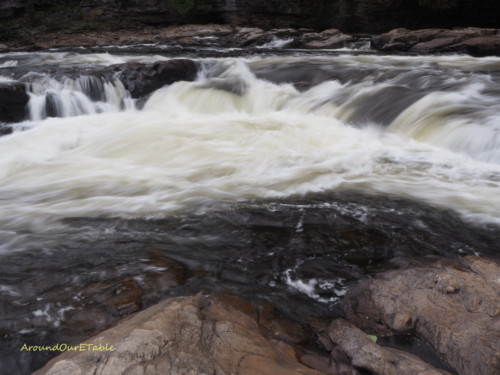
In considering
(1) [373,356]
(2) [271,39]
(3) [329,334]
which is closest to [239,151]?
(3) [329,334]

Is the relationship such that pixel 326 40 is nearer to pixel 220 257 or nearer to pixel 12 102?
A: pixel 12 102

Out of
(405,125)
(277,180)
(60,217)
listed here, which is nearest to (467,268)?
(277,180)

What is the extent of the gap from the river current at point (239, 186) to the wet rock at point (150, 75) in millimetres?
252

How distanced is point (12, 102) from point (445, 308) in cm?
918

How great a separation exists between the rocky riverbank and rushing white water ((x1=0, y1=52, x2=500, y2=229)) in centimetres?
199

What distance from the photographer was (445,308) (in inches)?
109

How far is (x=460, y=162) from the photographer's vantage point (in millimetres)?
6270

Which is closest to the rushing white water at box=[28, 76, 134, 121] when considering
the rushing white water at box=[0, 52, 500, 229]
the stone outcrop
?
the rushing white water at box=[0, 52, 500, 229]

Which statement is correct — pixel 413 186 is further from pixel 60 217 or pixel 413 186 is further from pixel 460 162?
pixel 60 217

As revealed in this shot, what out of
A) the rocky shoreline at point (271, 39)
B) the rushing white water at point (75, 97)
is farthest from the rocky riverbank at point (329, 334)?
the rocky shoreline at point (271, 39)

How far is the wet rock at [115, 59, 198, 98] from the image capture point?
33.3ft

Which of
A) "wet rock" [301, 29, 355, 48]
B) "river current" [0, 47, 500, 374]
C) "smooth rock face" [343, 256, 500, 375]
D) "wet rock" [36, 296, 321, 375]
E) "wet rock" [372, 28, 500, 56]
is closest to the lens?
"wet rock" [36, 296, 321, 375]

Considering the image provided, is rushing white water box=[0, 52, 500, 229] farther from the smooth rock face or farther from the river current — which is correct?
the smooth rock face

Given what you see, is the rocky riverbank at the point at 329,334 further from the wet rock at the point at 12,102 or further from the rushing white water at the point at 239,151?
the wet rock at the point at 12,102
